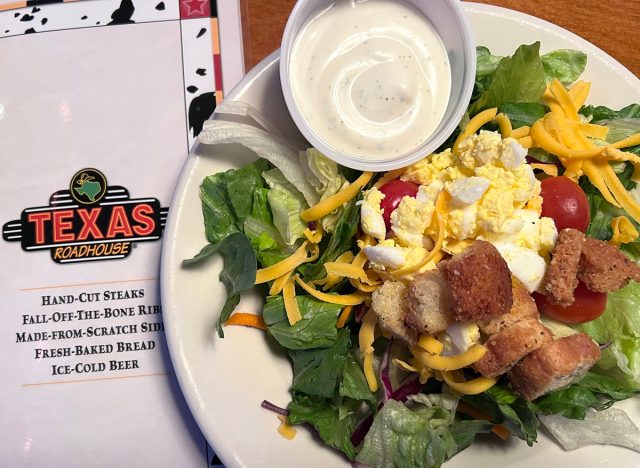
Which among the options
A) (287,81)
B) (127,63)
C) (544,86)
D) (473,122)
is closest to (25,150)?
(127,63)

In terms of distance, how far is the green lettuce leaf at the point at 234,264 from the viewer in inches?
51.0

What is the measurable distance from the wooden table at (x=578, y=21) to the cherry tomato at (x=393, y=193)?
726mm

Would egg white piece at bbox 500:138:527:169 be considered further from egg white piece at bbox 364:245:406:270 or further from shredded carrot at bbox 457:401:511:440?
shredded carrot at bbox 457:401:511:440

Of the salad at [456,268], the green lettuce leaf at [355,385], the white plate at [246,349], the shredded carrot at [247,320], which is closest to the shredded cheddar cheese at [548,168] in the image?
the salad at [456,268]

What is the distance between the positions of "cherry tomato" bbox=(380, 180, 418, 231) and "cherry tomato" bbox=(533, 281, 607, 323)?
379 mm

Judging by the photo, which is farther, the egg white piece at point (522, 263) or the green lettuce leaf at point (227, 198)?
the green lettuce leaf at point (227, 198)

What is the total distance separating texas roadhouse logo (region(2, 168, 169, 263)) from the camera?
1.64 m

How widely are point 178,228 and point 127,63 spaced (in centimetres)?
71

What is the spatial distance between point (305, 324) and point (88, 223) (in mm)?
759

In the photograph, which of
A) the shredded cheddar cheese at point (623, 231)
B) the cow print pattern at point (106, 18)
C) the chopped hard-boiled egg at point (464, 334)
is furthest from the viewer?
the cow print pattern at point (106, 18)

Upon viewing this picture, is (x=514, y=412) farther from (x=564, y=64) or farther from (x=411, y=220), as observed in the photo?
(x=564, y=64)

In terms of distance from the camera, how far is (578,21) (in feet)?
5.87

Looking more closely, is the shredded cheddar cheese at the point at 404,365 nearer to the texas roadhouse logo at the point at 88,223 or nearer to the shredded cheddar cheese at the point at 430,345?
the shredded cheddar cheese at the point at 430,345

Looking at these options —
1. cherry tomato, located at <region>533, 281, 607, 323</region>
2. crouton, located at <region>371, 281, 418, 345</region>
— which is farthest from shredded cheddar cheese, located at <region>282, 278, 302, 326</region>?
cherry tomato, located at <region>533, 281, 607, 323</region>
